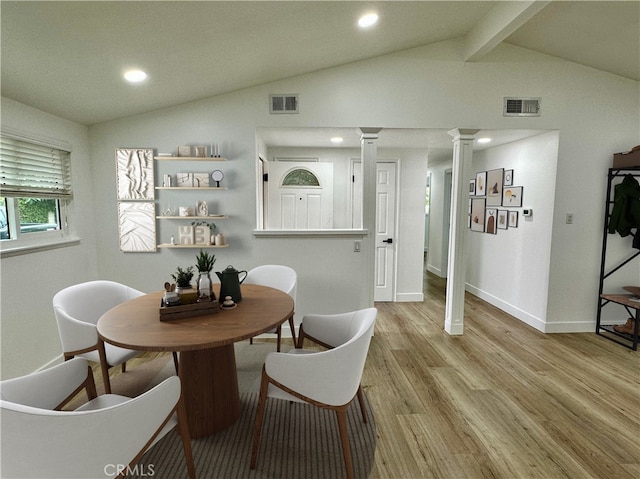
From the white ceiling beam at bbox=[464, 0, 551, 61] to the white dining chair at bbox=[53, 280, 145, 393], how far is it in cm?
330

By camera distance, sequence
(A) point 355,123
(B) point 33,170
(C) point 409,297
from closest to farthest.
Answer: (B) point 33,170
(A) point 355,123
(C) point 409,297

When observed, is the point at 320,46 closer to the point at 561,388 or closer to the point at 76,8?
the point at 76,8

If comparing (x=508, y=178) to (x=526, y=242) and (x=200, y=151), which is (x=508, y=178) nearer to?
(x=526, y=242)

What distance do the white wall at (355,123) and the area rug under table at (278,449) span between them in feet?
4.32

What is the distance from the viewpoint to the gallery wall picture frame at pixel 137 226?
3100mm

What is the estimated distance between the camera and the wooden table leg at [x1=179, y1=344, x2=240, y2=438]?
1.83 metres

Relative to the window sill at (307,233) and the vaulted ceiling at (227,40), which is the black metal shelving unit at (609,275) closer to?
the vaulted ceiling at (227,40)

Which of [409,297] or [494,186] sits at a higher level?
[494,186]

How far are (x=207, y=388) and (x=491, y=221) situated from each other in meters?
4.25

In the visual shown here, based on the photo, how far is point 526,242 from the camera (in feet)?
12.5

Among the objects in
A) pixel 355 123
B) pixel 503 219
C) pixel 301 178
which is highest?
pixel 355 123

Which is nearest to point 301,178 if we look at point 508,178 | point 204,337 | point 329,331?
point 329,331

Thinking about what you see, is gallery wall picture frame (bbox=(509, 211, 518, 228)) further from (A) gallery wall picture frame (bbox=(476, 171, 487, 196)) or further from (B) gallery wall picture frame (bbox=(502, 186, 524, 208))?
(A) gallery wall picture frame (bbox=(476, 171, 487, 196))

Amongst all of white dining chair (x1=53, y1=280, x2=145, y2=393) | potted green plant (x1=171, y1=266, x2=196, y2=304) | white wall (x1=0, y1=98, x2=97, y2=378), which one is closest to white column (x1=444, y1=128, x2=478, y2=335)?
potted green plant (x1=171, y1=266, x2=196, y2=304)
